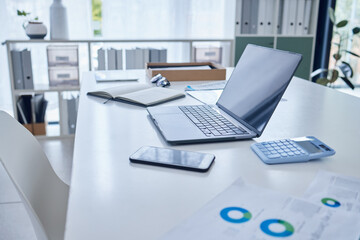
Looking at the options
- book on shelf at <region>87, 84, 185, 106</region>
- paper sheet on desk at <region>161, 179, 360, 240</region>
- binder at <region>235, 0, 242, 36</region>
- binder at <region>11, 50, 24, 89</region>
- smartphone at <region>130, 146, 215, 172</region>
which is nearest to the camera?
paper sheet on desk at <region>161, 179, 360, 240</region>

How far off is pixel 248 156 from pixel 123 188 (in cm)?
32

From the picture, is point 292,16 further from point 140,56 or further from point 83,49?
point 83,49

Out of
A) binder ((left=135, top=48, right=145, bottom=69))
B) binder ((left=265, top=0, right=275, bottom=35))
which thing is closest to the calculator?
binder ((left=135, top=48, right=145, bottom=69))

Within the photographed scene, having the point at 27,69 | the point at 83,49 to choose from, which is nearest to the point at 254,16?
the point at 83,49

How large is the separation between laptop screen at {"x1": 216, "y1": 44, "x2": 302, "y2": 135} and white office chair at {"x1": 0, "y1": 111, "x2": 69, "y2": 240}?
0.60 meters

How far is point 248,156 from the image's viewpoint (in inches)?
34.2

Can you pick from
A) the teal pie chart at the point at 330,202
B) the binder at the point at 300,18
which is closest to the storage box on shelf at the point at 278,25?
the binder at the point at 300,18

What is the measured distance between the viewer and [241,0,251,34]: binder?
3182mm

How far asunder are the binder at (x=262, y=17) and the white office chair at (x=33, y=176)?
254cm

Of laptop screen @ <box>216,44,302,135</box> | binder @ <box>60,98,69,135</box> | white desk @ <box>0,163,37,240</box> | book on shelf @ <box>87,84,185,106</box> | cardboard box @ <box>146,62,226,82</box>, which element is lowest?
white desk @ <box>0,163,37,240</box>

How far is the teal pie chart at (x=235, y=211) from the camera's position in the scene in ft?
1.95

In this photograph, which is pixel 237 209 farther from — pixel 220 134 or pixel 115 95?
pixel 115 95

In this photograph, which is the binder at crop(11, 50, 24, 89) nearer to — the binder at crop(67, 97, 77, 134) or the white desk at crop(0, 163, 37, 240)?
the binder at crop(67, 97, 77, 134)

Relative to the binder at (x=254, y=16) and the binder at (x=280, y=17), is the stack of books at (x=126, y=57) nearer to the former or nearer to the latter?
the binder at (x=254, y=16)
